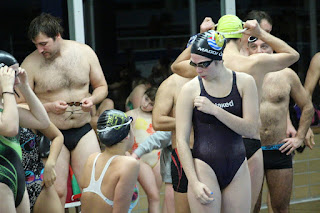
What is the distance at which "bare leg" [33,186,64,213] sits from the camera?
5223 millimetres

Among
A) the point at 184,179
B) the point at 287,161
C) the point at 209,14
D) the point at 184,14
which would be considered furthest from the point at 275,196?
the point at 184,14

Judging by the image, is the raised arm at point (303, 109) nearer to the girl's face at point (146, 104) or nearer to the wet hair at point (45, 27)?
the girl's face at point (146, 104)

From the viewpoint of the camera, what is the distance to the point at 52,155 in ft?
16.9

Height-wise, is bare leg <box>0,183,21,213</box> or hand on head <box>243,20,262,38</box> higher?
hand on head <box>243,20,262,38</box>

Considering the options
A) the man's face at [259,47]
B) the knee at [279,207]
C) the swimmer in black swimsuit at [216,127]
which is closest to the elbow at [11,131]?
the swimmer in black swimsuit at [216,127]

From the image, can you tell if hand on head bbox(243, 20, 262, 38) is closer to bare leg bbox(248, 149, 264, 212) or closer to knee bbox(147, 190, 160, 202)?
bare leg bbox(248, 149, 264, 212)

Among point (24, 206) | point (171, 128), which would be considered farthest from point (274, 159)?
point (24, 206)

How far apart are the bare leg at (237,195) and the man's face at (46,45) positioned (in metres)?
2.34

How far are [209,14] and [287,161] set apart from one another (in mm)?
3738

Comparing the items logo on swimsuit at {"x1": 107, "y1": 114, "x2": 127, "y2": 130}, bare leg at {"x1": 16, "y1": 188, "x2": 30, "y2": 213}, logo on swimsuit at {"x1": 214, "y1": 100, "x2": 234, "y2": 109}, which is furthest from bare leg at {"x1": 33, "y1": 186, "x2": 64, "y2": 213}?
logo on swimsuit at {"x1": 214, "y1": 100, "x2": 234, "y2": 109}

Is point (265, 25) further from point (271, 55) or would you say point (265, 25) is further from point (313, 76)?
point (313, 76)

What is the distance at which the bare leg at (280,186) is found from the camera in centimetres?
627

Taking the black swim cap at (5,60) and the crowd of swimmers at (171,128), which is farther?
the black swim cap at (5,60)

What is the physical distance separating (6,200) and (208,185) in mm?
1285
